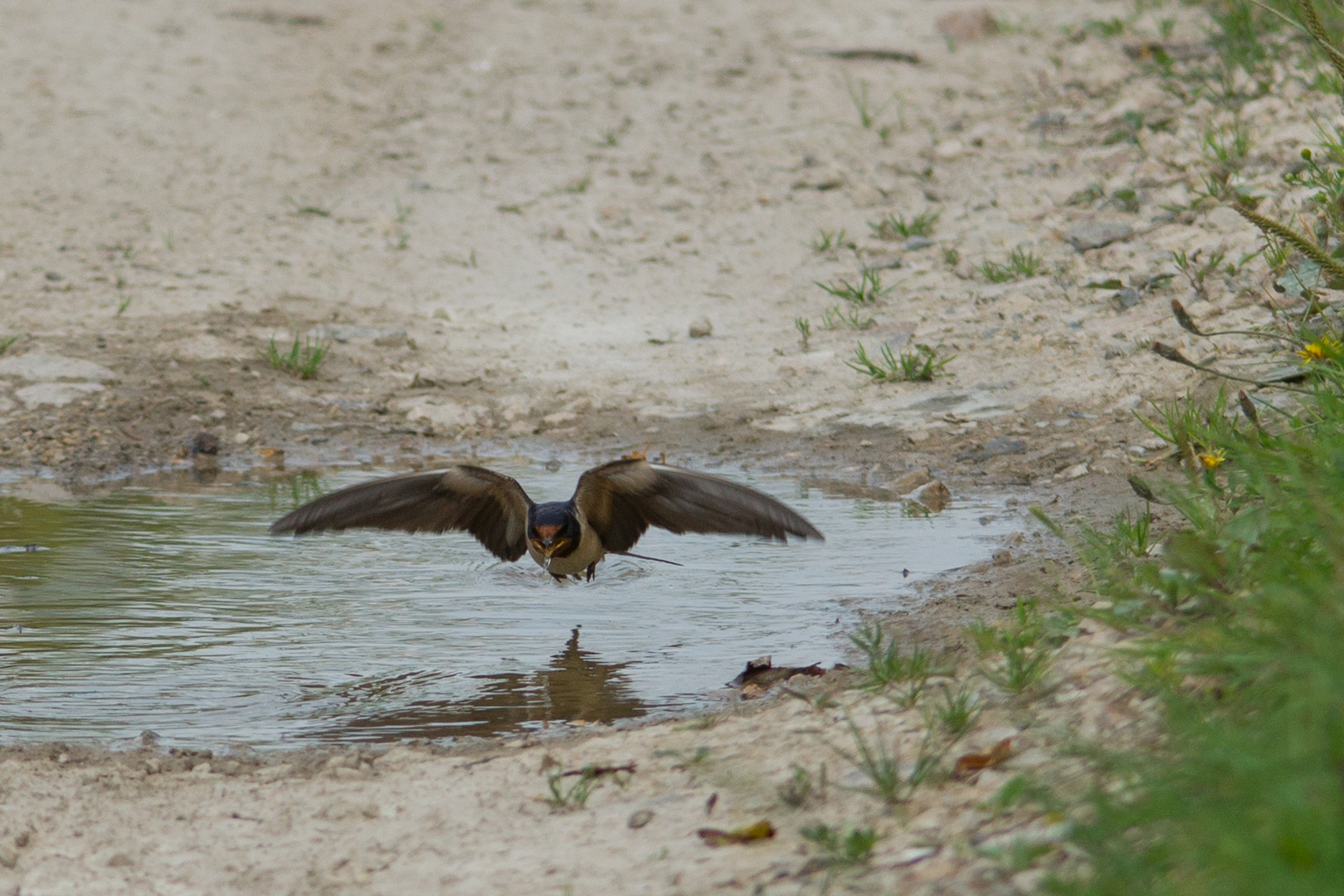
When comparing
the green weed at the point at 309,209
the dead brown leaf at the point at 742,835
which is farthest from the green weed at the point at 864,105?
the dead brown leaf at the point at 742,835

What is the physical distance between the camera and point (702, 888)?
2.58m

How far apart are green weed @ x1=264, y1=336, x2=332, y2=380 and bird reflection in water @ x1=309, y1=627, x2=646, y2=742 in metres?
4.03

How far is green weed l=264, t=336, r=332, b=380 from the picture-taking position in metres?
8.05

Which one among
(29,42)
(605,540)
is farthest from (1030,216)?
(29,42)

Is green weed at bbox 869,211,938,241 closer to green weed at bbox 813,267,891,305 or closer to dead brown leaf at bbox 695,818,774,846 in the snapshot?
green weed at bbox 813,267,891,305

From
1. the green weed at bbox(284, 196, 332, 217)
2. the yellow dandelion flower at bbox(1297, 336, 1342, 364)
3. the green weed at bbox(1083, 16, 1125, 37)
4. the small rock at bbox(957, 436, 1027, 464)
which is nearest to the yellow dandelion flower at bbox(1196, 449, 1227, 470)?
the yellow dandelion flower at bbox(1297, 336, 1342, 364)

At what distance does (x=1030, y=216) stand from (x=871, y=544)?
13.8ft

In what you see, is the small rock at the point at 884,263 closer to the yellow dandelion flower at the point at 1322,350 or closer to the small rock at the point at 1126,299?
the small rock at the point at 1126,299

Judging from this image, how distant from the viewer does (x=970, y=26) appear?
40.5 feet

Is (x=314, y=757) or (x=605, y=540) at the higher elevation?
(x=314, y=757)

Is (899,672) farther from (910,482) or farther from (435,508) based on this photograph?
(910,482)

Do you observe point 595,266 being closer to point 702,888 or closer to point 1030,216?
point 1030,216

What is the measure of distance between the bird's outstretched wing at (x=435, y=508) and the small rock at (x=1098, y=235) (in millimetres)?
4381

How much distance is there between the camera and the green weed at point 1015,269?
8.23 metres
